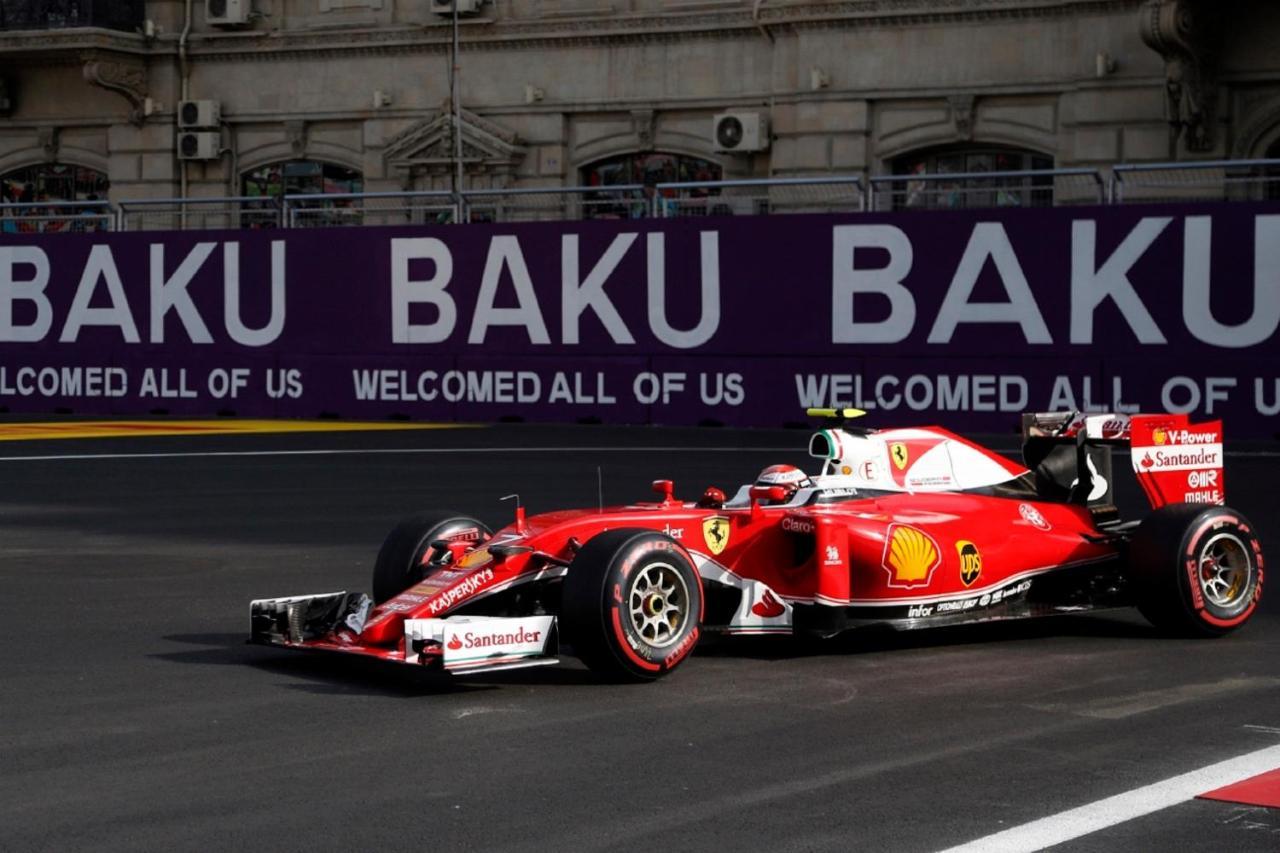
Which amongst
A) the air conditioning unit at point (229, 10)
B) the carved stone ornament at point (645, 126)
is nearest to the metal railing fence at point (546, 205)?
the carved stone ornament at point (645, 126)

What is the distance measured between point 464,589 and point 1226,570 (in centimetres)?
383

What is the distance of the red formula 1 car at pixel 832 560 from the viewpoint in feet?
26.8

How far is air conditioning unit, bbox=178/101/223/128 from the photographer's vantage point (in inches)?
1407

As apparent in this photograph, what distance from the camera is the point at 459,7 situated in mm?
33688

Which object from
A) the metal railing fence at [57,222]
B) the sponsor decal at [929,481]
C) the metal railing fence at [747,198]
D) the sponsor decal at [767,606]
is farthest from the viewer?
the metal railing fence at [57,222]

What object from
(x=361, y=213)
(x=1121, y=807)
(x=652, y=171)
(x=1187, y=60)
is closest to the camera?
(x=1121, y=807)

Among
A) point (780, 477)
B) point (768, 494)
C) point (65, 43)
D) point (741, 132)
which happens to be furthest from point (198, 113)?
point (768, 494)

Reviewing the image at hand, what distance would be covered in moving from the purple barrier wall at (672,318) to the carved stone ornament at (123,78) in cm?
720

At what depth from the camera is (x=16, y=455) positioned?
2108 centimetres

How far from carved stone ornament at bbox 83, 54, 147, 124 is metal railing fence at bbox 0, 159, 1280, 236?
16.1 feet

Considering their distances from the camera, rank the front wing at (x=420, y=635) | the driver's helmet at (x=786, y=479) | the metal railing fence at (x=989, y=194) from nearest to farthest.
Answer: the front wing at (x=420, y=635)
the driver's helmet at (x=786, y=479)
the metal railing fence at (x=989, y=194)

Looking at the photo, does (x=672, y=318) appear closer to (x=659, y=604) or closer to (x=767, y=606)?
(x=767, y=606)

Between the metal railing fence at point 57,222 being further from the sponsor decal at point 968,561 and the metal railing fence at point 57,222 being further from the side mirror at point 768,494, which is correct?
the sponsor decal at point 968,561

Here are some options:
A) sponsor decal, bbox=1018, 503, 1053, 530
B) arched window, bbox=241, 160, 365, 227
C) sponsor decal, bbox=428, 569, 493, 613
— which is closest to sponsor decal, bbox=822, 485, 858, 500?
sponsor decal, bbox=1018, 503, 1053, 530
